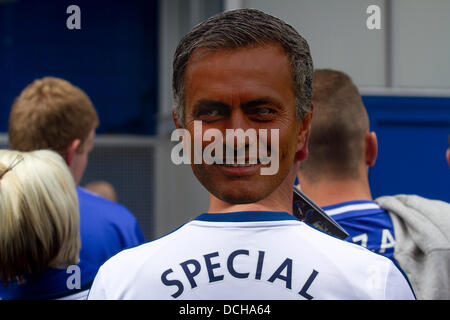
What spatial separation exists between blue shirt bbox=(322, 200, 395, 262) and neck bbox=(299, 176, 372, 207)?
0.10 ft

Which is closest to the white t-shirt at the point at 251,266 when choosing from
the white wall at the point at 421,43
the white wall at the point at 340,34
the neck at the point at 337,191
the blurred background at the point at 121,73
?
the neck at the point at 337,191

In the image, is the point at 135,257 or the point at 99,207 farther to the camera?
the point at 99,207

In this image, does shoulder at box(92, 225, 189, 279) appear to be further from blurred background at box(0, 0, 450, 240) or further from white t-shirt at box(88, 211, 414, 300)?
blurred background at box(0, 0, 450, 240)

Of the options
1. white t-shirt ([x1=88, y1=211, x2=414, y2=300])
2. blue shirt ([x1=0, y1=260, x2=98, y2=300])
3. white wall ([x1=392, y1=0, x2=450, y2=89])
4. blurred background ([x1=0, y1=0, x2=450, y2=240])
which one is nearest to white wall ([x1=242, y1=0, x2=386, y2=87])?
white wall ([x1=392, y1=0, x2=450, y2=89])

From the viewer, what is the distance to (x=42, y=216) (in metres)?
1.67

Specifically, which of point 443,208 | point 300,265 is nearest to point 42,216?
point 300,265

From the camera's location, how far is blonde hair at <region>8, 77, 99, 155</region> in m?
2.30

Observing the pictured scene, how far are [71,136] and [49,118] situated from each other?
0.10 meters

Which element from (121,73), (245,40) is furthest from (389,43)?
(121,73)

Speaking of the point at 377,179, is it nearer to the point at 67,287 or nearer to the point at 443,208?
the point at 443,208

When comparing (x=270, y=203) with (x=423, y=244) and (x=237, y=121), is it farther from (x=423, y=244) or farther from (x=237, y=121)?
(x=423, y=244)

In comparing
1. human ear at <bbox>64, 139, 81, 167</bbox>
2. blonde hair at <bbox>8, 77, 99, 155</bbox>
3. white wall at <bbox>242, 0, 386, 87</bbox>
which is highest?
white wall at <bbox>242, 0, 386, 87</bbox>

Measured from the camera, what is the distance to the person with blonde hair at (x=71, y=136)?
2225 millimetres

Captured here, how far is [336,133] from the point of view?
205 cm
